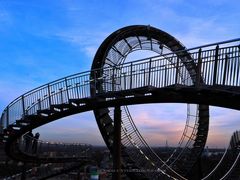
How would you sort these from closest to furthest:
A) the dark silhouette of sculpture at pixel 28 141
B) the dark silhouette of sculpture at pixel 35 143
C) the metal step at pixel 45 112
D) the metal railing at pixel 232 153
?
the metal railing at pixel 232 153, the metal step at pixel 45 112, the dark silhouette of sculpture at pixel 28 141, the dark silhouette of sculpture at pixel 35 143

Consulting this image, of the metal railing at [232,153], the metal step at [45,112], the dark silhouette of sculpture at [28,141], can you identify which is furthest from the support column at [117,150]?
the dark silhouette of sculpture at [28,141]

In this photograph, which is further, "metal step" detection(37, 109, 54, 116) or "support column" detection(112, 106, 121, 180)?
"metal step" detection(37, 109, 54, 116)

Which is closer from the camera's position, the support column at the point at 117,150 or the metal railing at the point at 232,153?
the metal railing at the point at 232,153

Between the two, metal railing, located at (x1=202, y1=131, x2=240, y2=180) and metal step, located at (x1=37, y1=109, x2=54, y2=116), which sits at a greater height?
metal step, located at (x1=37, y1=109, x2=54, y2=116)

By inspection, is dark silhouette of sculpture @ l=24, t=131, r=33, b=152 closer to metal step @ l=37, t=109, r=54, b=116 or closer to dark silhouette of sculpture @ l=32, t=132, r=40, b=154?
dark silhouette of sculpture @ l=32, t=132, r=40, b=154

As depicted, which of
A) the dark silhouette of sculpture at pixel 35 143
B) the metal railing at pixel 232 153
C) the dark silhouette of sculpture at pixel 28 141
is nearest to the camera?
the metal railing at pixel 232 153

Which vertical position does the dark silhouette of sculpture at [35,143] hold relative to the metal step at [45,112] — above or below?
below

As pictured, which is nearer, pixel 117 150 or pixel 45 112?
A: pixel 117 150

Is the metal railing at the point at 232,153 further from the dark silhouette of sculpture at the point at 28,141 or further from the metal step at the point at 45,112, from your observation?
the dark silhouette of sculpture at the point at 28,141

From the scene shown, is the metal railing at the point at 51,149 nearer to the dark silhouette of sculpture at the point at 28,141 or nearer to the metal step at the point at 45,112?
the dark silhouette of sculpture at the point at 28,141

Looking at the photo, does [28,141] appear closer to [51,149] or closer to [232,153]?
[51,149]

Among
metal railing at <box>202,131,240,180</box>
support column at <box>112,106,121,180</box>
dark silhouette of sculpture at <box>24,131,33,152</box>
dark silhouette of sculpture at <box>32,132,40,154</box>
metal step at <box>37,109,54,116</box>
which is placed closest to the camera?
metal railing at <box>202,131,240,180</box>

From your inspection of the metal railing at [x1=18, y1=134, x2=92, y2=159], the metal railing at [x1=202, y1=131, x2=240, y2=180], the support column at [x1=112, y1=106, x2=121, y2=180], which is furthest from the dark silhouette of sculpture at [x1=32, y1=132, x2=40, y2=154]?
the metal railing at [x1=202, y1=131, x2=240, y2=180]

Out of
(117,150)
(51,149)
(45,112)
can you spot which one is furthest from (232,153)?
(51,149)
